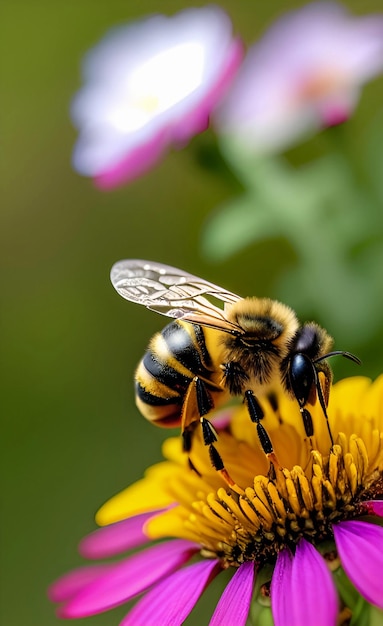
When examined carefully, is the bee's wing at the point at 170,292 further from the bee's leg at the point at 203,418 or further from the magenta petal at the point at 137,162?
the magenta petal at the point at 137,162

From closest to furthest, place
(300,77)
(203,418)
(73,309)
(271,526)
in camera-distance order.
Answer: (271,526)
(203,418)
(300,77)
(73,309)

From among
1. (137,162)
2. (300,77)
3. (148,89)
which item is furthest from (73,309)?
(137,162)

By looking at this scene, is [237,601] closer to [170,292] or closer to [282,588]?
[282,588]

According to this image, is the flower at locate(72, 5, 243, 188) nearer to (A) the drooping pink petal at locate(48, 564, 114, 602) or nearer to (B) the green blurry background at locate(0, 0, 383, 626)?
(B) the green blurry background at locate(0, 0, 383, 626)

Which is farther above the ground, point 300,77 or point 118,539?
point 300,77

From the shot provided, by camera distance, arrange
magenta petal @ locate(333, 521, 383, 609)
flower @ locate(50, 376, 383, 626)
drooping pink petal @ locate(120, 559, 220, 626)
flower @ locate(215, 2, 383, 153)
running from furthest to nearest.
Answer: flower @ locate(215, 2, 383, 153) < drooping pink petal @ locate(120, 559, 220, 626) < flower @ locate(50, 376, 383, 626) < magenta petal @ locate(333, 521, 383, 609)

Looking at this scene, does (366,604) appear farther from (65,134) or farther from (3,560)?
(65,134)

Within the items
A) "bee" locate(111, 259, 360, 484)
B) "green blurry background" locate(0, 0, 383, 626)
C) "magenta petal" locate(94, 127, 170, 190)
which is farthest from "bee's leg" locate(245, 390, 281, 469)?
"green blurry background" locate(0, 0, 383, 626)

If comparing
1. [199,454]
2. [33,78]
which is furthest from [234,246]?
[33,78]

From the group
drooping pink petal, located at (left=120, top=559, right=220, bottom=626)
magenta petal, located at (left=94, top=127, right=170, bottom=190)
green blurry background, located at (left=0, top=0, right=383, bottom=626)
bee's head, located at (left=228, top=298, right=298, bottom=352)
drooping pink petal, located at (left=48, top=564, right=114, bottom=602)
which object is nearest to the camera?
drooping pink petal, located at (left=120, top=559, right=220, bottom=626)
